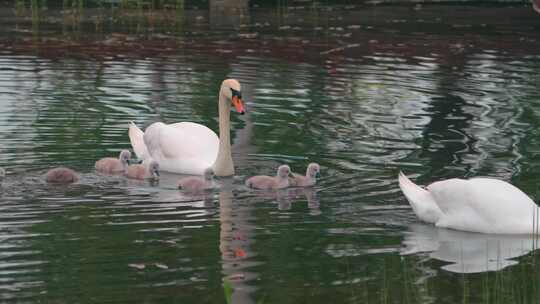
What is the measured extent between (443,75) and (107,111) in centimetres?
685

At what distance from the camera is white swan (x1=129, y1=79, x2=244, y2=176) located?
14.1 m

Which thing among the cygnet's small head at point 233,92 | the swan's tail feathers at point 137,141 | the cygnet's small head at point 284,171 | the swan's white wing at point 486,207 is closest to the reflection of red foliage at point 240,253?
the swan's white wing at point 486,207

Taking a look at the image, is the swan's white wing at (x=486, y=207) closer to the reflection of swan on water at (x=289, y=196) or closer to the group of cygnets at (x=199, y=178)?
the reflection of swan on water at (x=289, y=196)

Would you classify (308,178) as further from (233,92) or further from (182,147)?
(182,147)

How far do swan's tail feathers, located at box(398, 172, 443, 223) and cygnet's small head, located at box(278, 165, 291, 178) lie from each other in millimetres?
1481

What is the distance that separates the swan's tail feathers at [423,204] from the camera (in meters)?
11.8

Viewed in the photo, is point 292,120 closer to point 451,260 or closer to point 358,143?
point 358,143

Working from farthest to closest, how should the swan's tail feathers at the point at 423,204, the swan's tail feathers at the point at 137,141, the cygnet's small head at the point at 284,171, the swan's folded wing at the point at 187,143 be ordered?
the swan's tail feathers at the point at 137,141
the swan's folded wing at the point at 187,143
the cygnet's small head at the point at 284,171
the swan's tail feathers at the point at 423,204

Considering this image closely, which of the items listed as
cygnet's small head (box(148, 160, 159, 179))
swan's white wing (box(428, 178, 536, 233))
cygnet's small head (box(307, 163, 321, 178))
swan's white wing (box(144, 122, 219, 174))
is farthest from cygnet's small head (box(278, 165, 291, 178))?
swan's white wing (box(428, 178, 536, 233))

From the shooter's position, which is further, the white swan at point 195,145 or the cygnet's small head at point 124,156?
the white swan at point 195,145

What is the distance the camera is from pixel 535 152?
15.2 metres

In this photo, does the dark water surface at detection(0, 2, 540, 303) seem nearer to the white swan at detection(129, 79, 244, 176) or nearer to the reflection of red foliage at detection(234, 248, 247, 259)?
the reflection of red foliage at detection(234, 248, 247, 259)

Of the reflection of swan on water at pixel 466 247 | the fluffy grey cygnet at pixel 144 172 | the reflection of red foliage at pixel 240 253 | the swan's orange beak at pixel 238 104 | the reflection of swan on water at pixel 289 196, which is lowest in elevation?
the reflection of swan on water at pixel 466 247

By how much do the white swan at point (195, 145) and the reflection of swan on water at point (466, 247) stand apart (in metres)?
2.90
